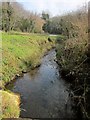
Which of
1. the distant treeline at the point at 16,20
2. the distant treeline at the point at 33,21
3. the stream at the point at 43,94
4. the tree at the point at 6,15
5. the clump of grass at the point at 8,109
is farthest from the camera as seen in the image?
the distant treeline at the point at 16,20

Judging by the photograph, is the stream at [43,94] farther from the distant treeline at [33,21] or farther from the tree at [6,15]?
the tree at [6,15]

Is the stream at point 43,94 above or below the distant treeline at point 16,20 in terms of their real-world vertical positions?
below

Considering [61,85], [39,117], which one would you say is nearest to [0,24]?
[61,85]

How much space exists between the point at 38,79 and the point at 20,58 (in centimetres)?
614

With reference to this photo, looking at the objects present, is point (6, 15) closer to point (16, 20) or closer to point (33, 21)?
point (16, 20)

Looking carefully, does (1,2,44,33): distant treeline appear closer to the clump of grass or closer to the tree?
the tree

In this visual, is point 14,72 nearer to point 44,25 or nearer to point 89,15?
point 89,15

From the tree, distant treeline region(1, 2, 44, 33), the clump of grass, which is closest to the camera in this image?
the clump of grass

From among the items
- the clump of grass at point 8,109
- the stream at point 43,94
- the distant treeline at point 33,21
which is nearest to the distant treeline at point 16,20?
the distant treeline at point 33,21

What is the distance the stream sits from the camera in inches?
616

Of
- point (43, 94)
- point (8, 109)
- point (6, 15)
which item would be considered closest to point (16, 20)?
point (6, 15)

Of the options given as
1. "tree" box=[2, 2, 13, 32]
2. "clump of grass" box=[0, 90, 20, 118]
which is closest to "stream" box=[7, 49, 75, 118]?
"clump of grass" box=[0, 90, 20, 118]

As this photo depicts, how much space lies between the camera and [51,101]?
58.0 ft

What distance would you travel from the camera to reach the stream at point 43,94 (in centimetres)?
1566
